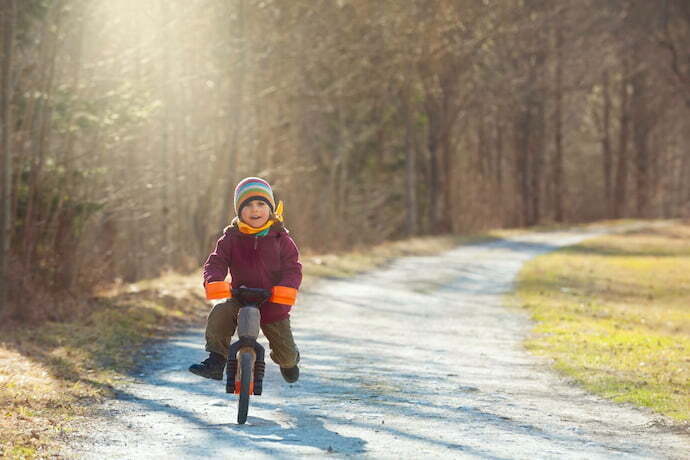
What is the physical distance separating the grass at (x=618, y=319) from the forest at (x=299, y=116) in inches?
269

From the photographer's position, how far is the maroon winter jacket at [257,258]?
8336mm

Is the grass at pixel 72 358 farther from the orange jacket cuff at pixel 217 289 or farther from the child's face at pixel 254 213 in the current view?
the child's face at pixel 254 213

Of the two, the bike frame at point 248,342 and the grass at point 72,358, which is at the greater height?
the bike frame at point 248,342

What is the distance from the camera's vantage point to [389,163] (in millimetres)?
52344

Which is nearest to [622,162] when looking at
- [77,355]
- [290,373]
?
[77,355]

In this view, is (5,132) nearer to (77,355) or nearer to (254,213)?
(77,355)

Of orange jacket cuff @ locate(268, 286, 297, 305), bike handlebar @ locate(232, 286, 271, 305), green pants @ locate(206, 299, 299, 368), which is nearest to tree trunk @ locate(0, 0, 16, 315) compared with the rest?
green pants @ locate(206, 299, 299, 368)

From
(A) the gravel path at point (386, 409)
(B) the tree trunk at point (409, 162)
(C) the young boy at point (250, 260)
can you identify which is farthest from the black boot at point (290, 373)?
(B) the tree trunk at point (409, 162)

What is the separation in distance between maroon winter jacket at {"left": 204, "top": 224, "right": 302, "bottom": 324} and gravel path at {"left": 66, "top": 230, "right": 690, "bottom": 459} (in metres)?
1.04

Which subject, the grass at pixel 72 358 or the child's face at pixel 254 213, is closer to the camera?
the grass at pixel 72 358

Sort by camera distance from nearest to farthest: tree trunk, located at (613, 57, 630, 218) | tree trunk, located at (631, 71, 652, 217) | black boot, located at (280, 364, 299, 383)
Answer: black boot, located at (280, 364, 299, 383) → tree trunk, located at (613, 57, 630, 218) → tree trunk, located at (631, 71, 652, 217)

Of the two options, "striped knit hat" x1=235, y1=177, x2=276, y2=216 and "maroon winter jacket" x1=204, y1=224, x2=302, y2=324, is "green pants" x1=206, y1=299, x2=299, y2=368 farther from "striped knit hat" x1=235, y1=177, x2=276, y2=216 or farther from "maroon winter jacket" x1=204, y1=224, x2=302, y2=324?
"striped knit hat" x1=235, y1=177, x2=276, y2=216

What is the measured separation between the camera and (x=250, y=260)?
27.5 feet

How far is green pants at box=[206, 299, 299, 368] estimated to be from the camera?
8391mm
